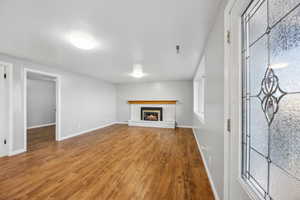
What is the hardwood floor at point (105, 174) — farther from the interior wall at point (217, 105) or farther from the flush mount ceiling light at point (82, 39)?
the flush mount ceiling light at point (82, 39)

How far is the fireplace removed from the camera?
6.04 metres

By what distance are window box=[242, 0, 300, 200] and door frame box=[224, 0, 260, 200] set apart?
4cm

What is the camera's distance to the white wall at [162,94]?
18.8 ft

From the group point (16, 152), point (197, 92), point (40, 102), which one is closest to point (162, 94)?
point (197, 92)

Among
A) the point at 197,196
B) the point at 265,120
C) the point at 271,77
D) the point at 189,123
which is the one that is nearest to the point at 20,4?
the point at 271,77

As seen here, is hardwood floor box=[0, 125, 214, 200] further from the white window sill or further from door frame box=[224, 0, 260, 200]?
the white window sill

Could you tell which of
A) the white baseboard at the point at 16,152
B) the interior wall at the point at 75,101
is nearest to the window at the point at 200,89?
the interior wall at the point at 75,101

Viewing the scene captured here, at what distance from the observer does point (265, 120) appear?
69 cm

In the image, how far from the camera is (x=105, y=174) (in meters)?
2.03

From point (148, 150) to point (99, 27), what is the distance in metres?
2.81

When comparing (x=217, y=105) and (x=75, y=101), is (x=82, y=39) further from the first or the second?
(x=75, y=101)

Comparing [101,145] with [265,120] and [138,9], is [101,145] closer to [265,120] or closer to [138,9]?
A: [138,9]

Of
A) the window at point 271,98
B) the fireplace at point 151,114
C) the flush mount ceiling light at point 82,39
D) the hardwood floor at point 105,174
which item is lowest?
the hardwood floor at point 105,174

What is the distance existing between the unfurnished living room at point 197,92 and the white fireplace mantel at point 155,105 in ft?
7.41
